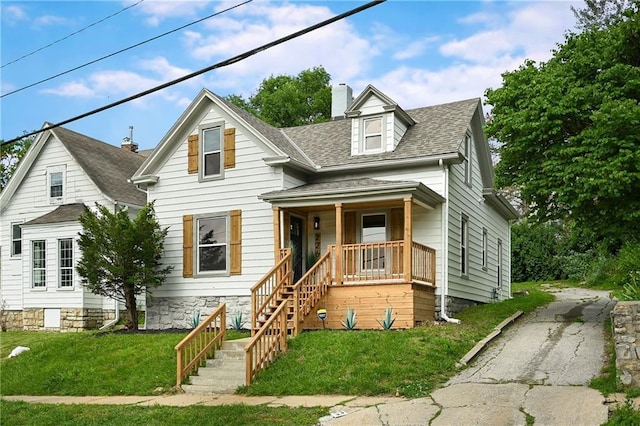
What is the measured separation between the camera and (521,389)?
1041 centimetres

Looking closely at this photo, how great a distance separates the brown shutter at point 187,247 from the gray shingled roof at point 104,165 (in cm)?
475

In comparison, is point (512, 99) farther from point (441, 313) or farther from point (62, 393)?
point (62, 393)

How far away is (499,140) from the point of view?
1736cm

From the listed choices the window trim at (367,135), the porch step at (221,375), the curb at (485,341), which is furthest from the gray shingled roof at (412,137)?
the porch step at (221,375)

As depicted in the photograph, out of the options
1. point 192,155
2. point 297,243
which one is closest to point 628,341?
point 297,243

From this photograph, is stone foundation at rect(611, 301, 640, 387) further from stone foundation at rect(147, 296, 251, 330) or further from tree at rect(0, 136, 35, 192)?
tree at rect(0, 136, 35, 192)

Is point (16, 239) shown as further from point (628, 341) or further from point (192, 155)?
point (628, 341)

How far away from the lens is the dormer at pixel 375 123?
18141 mm

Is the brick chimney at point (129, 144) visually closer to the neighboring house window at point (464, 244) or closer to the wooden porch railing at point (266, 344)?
the neighboring house window at point (464, 244)

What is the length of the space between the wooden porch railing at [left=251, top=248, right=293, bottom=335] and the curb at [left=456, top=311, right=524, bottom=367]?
4511 millimetres

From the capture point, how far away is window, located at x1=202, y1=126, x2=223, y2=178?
1864 cm

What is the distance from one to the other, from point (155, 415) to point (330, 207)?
26.5 feet

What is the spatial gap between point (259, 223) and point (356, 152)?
322 centimetres

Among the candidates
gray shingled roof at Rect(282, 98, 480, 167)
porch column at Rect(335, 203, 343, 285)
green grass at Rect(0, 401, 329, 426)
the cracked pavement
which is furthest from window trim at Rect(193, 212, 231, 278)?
the cracked pavement
